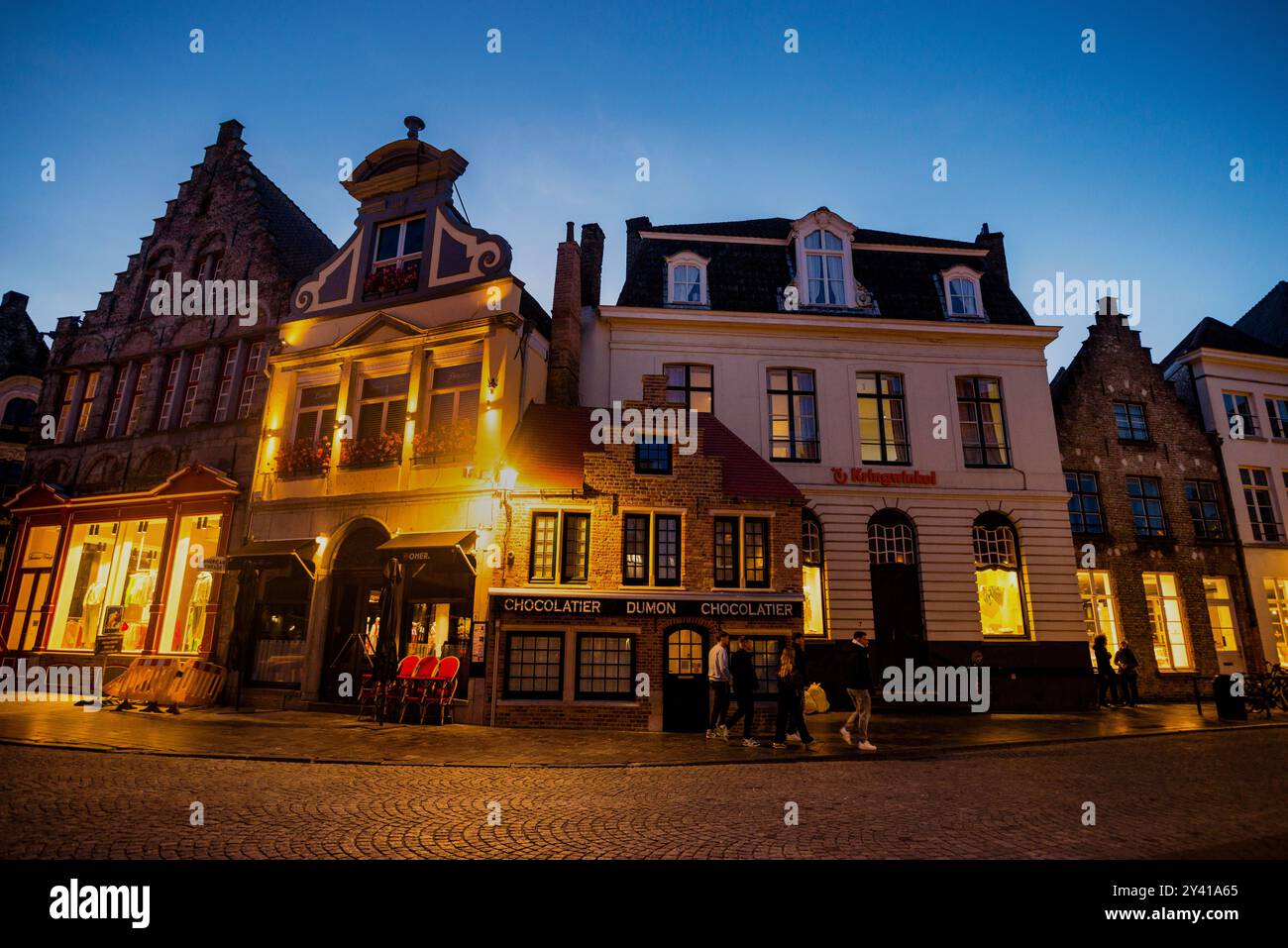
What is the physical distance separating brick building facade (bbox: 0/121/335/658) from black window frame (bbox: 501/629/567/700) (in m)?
8.52

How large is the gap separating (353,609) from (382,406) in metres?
5.37

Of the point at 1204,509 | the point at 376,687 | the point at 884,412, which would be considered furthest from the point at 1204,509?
the point at 376,687

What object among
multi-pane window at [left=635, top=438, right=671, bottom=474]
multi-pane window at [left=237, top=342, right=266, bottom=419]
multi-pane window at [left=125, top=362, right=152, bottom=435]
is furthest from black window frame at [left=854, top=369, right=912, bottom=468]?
multi-pane window at [left=125, top=362, right=152, bottom=435]

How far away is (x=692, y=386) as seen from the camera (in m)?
19.1

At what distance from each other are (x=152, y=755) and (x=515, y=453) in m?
8.40

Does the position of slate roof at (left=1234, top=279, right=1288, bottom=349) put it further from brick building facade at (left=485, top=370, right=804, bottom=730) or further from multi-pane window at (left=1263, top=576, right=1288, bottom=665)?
brick building facade at (left=485, top=370, right=804, bottom=730)

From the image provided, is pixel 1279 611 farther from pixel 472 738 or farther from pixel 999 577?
pixel 472 738

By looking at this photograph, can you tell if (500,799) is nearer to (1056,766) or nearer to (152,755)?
(152,755)

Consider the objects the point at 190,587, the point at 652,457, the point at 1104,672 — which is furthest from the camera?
the point at 1104,672

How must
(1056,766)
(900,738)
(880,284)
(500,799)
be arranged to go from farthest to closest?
(880,284) → (900,738) → (1056,766) → (500,799)

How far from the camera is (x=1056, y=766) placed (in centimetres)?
915

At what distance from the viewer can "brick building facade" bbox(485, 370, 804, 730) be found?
43.4 feet

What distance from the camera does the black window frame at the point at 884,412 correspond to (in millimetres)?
18922
